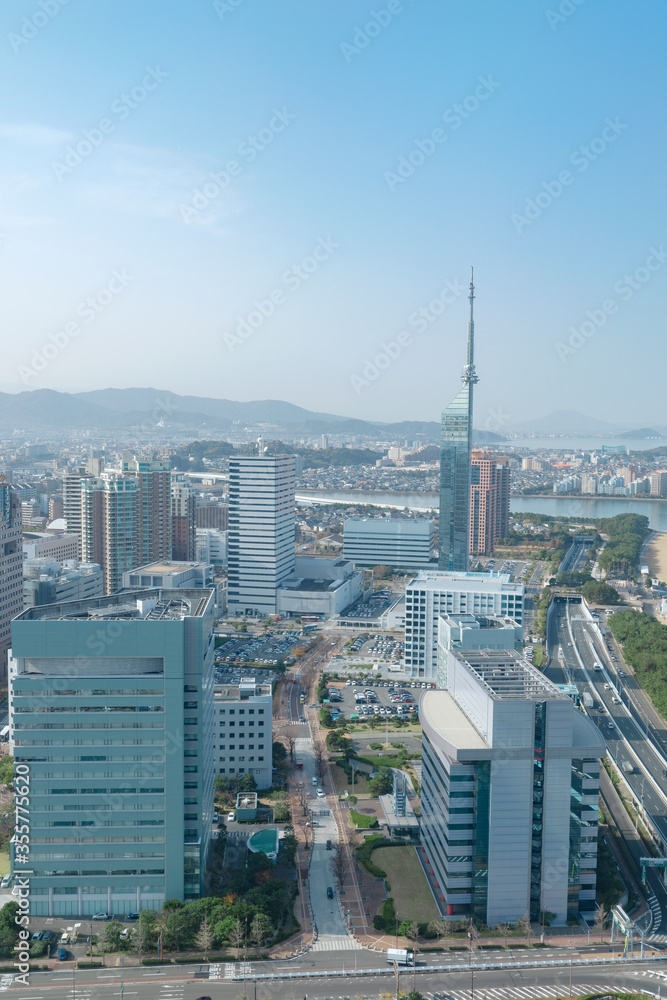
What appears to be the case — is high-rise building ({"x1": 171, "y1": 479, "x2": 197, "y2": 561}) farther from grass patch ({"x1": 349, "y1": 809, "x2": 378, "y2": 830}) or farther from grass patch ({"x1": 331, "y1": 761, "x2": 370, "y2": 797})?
grass patch ({"x1": 349, "y1": 809, "x2": 378, "y2": 830})

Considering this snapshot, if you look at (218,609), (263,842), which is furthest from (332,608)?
(263,842)

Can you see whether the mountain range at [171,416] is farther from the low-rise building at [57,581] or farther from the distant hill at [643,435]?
the low-rise building at [57,581]

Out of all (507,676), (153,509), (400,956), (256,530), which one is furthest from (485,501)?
(400,956)

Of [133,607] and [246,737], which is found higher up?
[133,607]

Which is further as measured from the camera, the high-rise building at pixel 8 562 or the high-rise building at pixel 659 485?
the high-rise building at pixel 659 485

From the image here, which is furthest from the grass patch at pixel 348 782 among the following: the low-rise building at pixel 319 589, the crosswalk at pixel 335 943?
the low-rise building at pixel 319 589

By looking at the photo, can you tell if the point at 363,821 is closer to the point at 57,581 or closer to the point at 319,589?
the point at 57,581

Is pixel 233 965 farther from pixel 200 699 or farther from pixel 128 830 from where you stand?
pixel 200 699
